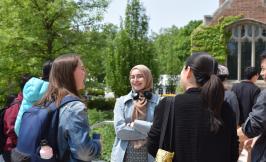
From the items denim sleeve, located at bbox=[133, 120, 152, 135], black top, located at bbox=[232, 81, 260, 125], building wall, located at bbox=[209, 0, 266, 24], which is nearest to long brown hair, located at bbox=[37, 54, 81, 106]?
denim sleeve, located at bbox=[133, 120, 152, 135]

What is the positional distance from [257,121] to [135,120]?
146 centimetres

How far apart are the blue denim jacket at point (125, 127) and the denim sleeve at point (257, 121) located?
47.5 inches

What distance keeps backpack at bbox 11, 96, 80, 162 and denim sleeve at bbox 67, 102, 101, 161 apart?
106 millimetres

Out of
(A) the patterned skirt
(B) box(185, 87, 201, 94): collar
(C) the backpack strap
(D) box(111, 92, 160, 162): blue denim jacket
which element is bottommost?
(A) the patterned skirt

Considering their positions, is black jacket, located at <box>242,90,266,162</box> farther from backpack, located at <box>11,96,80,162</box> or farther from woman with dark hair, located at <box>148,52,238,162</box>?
backpack, located at <box>11,96,80,162</box>

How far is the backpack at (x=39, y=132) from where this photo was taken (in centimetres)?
323

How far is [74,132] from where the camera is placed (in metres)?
3.20

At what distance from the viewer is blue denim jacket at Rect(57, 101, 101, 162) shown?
126 inches

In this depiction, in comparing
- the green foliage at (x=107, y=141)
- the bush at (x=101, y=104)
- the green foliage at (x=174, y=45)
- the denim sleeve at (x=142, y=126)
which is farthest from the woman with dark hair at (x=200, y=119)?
the green foliage at (x=174, y=45)

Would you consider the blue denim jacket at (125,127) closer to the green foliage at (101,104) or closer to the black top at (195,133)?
the black top at (195,133)

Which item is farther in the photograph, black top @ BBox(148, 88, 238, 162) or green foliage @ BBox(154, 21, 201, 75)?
green foliage @ BBox(154, 21, 201, 75)

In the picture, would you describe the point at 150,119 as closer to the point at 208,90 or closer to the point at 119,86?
the point at 208,90

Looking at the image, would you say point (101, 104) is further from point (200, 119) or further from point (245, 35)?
point (200, 119)

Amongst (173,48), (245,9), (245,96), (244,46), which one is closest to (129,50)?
(244,46)
